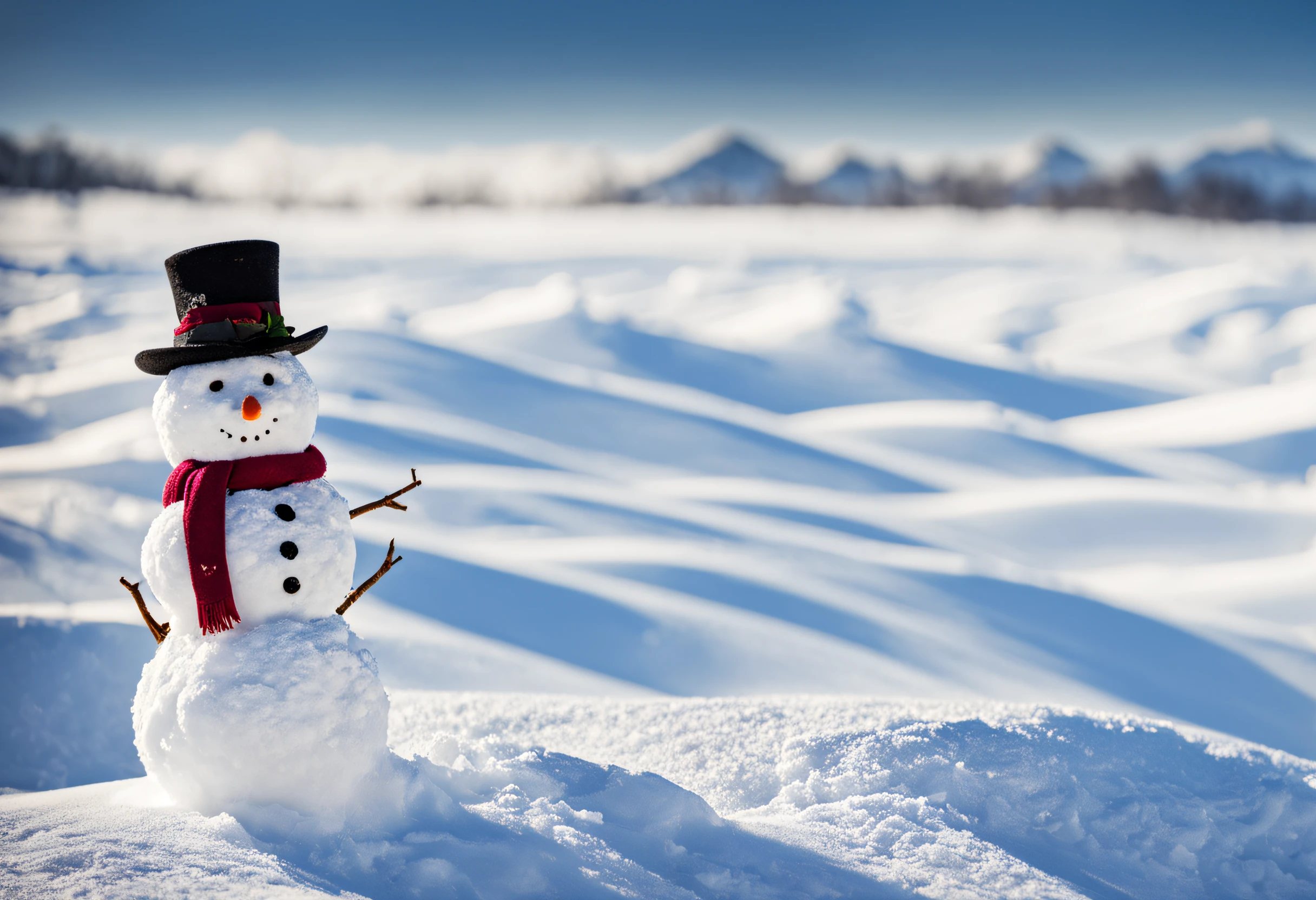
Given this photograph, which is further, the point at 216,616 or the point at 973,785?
the point at 973,785

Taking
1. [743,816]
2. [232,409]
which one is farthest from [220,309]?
[743,816]

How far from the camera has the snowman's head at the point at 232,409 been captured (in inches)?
86.2

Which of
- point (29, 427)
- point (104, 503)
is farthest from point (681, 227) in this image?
point (104, 503)

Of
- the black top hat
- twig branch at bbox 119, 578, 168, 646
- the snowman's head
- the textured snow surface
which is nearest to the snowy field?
the textured snow surface

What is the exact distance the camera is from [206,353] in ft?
7.21

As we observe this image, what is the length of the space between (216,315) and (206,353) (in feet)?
0.31

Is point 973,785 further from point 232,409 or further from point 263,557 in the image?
point 232,409

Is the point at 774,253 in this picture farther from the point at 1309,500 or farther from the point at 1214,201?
the point at 1309,500

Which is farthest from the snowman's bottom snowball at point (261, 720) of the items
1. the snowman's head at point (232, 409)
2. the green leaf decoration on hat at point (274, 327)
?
the green leaf decoration on hat at point (274, 327)

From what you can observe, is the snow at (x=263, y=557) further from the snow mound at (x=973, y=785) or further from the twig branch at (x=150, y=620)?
the snow mound at (x=973, y=785)

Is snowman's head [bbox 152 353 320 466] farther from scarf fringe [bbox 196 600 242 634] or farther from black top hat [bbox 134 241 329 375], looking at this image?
scarf fringe [bbox 196 600 242 634]

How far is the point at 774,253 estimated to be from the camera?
19.7 meters

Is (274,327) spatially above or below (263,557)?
above

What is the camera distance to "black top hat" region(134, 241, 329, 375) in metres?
2.21
